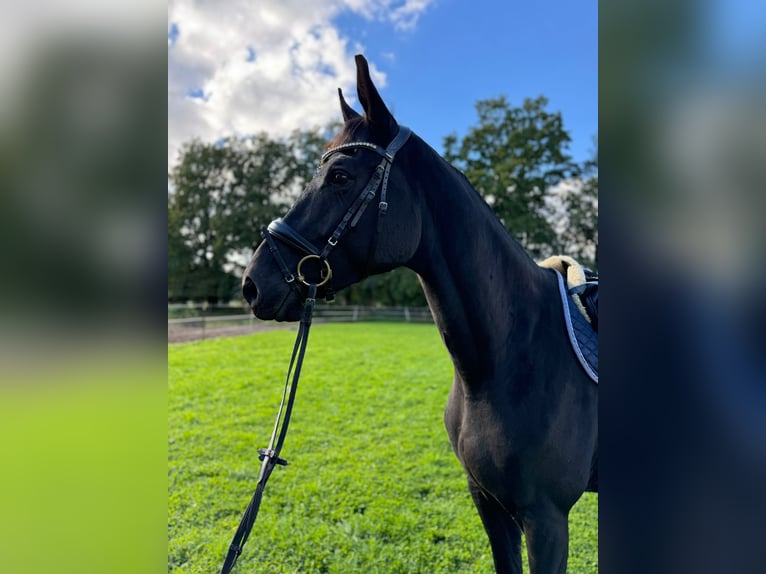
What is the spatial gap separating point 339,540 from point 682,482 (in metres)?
3.58

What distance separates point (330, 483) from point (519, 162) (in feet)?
75.5

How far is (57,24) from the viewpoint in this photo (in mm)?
751

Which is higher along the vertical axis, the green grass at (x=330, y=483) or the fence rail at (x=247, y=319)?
the fence rail at (x=247, y=319)

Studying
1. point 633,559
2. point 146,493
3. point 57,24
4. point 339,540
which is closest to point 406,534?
point 339,540

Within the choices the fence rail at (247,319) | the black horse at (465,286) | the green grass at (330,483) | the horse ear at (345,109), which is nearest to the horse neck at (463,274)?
the black horse at (465,286)

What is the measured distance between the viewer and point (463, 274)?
167cm

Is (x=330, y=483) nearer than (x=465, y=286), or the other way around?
(x=465, y=286)

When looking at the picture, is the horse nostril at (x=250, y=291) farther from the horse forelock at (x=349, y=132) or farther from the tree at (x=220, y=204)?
the tree at (x=220, y=204)

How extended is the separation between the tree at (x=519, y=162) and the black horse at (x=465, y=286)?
2201cm

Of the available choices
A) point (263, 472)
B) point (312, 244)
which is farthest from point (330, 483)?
point (312, 244)

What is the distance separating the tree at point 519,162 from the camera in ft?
77.3

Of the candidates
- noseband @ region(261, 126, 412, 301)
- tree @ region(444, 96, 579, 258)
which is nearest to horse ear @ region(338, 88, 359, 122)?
noseband @ region(261, 126, 412, 301)

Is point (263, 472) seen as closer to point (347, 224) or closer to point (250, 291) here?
point (250, 291)

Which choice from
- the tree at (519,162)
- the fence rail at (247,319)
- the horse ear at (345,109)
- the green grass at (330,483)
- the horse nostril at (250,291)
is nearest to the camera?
the horse nostril at (250,291)
